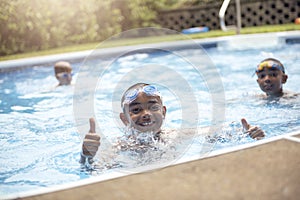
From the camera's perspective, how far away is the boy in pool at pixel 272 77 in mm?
5082

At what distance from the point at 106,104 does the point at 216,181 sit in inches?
156

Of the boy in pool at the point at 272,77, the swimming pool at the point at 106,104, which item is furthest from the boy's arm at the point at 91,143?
the boy in pool at the point at 272,77

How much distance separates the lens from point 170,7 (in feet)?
46.6

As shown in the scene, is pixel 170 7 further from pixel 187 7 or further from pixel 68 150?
pixel 68 150

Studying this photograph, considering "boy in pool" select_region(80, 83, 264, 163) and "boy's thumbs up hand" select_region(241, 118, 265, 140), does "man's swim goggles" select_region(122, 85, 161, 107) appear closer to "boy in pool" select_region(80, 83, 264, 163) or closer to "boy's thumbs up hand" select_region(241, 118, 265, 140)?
"boy in pool" select_region(80, 83, 264, 163)

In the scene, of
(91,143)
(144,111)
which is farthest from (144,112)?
(91,143)

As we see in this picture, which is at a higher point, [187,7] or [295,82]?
[187,7]

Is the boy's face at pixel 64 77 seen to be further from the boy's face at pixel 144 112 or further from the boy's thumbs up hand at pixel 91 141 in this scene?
the boy's thumbs up hand at pixel 91 141

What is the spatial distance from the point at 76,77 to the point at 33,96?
1.43 m

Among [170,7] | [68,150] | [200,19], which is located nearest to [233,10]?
[200,19]

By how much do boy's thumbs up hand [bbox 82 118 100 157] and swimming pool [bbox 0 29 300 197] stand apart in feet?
0.64

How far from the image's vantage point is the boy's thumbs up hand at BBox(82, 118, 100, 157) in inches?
126

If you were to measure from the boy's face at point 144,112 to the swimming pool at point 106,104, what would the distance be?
447 millimetres

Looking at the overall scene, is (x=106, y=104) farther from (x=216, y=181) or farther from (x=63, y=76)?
(x=216, y=181)
